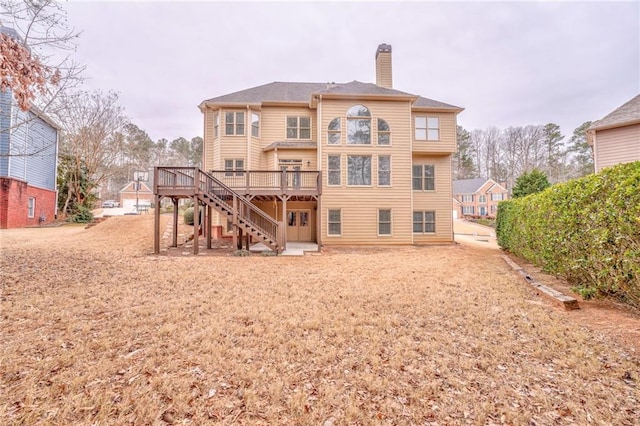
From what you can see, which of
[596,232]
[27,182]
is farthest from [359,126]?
[27,182]

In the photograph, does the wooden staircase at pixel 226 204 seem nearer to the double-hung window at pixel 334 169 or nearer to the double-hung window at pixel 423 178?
the double-hung window at pixel 334 169

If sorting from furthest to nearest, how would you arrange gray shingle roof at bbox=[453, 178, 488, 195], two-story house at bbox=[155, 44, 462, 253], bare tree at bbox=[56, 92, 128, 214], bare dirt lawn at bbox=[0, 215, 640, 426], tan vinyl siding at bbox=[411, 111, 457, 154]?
gray shingle roof at bbox=[453, 178, 488, 195], bare tree at bbox=[56, 92, 128, 214], tan vinyl siding at bbox=[411, 111, 457, 154], two-story house at bbox=[155, 44, 462, 253], bare dirt lawn at bbox=[0, 215, 640, 426]

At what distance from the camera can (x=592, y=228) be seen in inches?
188

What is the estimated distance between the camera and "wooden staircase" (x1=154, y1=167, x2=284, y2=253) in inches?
427

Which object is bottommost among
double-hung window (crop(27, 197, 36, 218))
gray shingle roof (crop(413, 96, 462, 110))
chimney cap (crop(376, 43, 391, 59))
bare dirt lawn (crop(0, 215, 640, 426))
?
bare dirt lawn (crop(0, 215, 640, 426))

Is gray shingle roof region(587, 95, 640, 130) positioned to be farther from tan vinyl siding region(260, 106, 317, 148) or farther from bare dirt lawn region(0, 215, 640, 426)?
tan vinyl siding region(260, 106, 317, 148)

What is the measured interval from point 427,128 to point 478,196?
113 feet

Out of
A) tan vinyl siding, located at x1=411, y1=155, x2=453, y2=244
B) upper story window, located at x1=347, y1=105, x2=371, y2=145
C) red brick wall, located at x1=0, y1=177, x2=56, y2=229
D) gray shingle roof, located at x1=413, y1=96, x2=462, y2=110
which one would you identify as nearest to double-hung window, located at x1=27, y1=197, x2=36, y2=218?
red brick wall, located at x1=0, y1=177, x2=56, y2=229

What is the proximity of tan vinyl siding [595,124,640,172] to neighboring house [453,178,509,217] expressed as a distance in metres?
34.4

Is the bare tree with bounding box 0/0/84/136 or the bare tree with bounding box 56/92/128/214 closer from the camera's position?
the bare tree with bounding box 0/0/84/136

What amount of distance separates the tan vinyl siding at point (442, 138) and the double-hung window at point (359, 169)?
3.26 m

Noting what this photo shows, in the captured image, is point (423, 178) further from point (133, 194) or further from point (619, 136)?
point (133, 194)

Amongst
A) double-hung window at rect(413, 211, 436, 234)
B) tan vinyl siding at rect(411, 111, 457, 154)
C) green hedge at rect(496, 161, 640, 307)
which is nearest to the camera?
green hedge at rect(496, 161, 640, 307)

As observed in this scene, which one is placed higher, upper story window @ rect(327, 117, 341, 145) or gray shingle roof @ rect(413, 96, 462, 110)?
gray shingle roof @ rect(413, 96, 462, 110)
